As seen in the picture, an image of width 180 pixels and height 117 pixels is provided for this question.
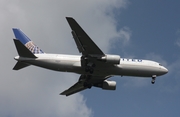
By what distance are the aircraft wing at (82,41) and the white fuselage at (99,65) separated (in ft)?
5.76

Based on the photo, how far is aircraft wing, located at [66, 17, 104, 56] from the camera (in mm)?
41562

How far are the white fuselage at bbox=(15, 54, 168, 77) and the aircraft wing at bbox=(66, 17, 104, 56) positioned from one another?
1.76m

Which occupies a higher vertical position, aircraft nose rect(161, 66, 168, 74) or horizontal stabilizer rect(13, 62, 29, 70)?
aircraft nose rect(161, 66, 168, 74)

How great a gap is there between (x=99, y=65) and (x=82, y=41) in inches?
165

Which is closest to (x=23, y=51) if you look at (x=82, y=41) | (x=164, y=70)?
(x=82, y=41)

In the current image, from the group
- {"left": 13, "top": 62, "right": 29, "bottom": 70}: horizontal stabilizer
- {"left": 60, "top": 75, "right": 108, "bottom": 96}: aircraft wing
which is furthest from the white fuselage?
{"left": 60, "top": 75, "right": 108, "bottom": 96}: aircraft wing

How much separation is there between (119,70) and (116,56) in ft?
7.50

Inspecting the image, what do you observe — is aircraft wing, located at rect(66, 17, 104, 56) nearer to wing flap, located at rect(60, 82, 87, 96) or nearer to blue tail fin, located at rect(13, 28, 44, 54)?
blue tail fin, located at rect(13, 28, 44, 54)

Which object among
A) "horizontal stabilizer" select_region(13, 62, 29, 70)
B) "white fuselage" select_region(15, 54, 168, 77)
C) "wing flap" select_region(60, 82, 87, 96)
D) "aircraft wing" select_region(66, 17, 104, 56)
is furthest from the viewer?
"wing flap" select_region(60, 82, 87, 96)

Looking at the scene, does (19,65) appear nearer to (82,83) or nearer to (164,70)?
(82,83)

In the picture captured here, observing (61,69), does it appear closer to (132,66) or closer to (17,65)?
(17,65)

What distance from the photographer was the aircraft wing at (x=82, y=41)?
1636 inches

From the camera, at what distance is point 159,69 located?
49.0 metres

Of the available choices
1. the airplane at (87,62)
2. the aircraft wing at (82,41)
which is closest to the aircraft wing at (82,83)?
the airplane at (87,62)
